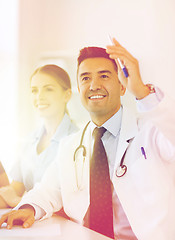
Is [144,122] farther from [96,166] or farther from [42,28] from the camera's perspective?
[42,28]

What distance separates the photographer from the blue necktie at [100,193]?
1174 millimetres

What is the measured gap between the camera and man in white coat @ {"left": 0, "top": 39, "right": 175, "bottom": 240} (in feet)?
3.30

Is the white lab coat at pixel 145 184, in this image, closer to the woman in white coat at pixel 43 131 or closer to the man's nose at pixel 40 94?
the woman in white coat at pixel 43 131

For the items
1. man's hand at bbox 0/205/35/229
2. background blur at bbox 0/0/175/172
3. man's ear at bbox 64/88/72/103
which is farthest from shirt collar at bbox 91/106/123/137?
man's hand at bbox 0/205/35/229

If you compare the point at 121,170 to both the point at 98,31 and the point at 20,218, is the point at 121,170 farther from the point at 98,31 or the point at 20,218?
the point at 98,31

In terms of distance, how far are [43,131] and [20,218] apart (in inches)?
17.9

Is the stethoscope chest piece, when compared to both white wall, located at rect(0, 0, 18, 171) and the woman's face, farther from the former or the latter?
white wall, located at rect(0, 0, 18, 171)

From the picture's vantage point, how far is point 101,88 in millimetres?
1234

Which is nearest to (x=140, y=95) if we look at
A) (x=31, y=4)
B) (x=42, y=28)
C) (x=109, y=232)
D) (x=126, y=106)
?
(x=126, y=106)

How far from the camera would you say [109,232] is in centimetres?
116

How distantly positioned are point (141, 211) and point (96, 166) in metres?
Answer: 0.26

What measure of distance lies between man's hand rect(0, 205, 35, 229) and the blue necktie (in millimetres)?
255

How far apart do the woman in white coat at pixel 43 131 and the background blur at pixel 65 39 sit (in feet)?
0.13

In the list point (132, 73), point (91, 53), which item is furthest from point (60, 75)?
point (132, 73)
